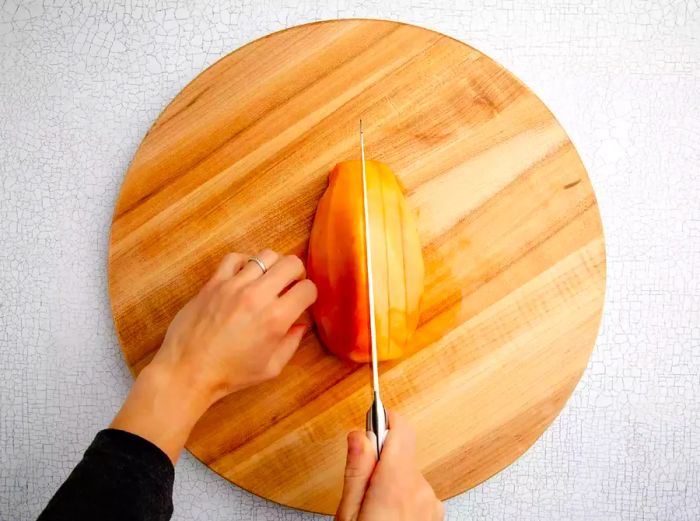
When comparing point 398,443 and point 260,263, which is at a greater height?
point 260,263

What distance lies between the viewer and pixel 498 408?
98cm

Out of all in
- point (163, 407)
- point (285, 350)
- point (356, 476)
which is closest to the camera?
point (356, 476)

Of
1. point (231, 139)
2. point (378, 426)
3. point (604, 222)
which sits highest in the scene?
point (231, 139)

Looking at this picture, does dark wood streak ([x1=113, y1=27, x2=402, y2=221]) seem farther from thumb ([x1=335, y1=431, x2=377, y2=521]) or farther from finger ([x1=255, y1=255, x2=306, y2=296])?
thumb ([x1=335, y1=431, x2=377, y2=521])

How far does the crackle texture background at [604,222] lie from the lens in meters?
1.08

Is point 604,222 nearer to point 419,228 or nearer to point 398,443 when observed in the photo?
point 419,228

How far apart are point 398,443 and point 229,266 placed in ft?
1.25

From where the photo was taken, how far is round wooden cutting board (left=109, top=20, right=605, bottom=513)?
38.6 inches

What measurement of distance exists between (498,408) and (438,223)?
323 millimetres

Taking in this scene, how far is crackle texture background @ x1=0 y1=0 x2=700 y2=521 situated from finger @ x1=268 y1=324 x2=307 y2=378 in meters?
0.31

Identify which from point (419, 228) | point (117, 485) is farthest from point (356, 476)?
point (419, 228)

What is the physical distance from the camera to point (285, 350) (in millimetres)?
925

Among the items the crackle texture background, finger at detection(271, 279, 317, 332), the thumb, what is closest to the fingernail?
the thumb

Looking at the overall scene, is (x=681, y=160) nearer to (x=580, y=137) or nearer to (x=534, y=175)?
(x=580, y=137)
